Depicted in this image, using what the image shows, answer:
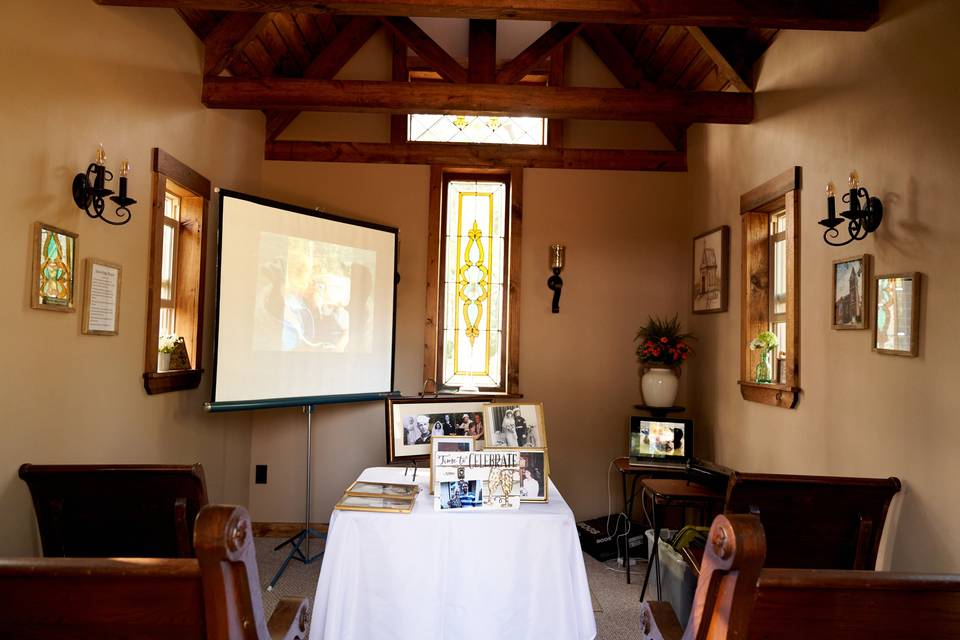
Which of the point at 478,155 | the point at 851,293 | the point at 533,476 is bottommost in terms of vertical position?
the point at 533,476

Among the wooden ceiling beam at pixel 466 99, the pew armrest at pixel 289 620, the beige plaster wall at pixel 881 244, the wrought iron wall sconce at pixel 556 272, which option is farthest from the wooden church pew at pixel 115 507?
the wrought iron wall sconce at pixel 556 272

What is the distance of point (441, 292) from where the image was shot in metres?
4.80

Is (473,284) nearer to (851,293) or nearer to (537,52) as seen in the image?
Result: (537,52)

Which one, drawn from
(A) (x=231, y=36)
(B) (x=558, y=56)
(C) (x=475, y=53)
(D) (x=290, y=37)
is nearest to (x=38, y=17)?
(A) (x=231, y=36)

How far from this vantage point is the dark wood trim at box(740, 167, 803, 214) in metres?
3.17

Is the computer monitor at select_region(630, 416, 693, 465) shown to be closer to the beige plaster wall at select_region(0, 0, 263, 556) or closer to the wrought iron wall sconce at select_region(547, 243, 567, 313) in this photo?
the wrought iron wall sconce at select_region(547, 243, 567, 313)

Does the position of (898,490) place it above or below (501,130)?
below

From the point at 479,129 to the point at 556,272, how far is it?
1.28 meters

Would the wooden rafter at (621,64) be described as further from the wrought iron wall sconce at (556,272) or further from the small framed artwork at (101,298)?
the small framed artwork at (101,298)

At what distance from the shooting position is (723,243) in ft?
13.3

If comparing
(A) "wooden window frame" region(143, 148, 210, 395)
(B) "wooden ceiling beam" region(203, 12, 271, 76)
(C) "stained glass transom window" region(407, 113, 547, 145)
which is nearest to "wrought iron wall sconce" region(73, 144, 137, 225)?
(A) "wooden window frame" region(143, 148, 210, 395)

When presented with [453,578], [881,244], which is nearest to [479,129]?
[881,244]

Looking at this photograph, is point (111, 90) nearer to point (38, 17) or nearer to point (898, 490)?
point (38, 17)

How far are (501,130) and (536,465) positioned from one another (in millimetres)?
3182
